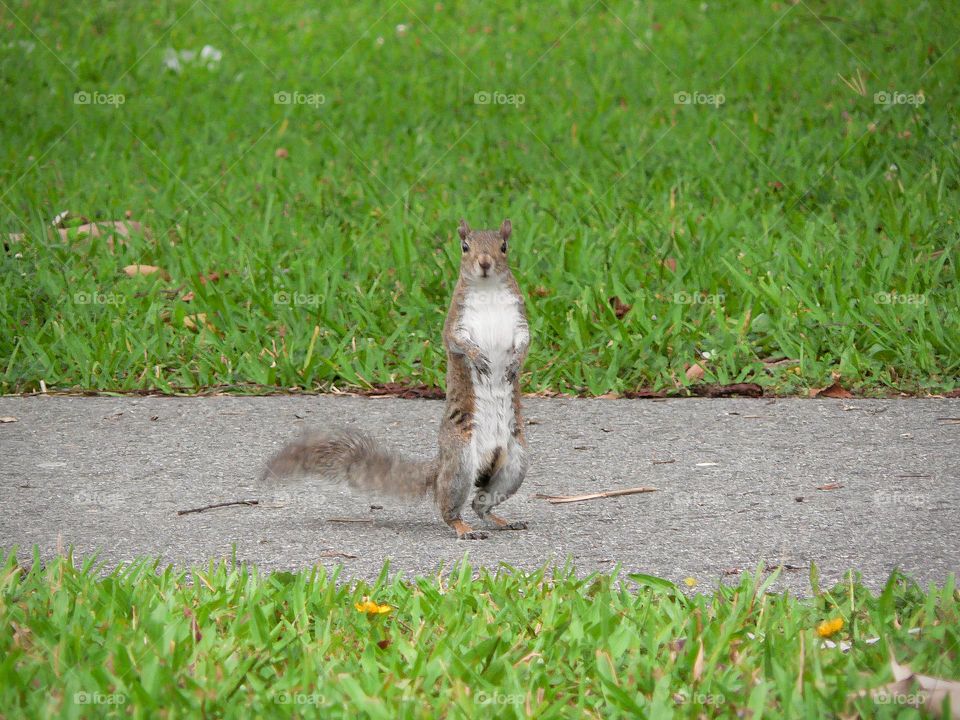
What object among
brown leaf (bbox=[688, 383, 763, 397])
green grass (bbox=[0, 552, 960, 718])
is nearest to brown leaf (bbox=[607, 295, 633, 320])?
brown leaf (bbox=[688, 383, 763, 397])

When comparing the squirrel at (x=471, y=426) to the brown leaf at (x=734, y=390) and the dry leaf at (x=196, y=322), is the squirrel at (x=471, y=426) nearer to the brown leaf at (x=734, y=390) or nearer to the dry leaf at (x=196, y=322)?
the brown leaf at (x=734, y=390)

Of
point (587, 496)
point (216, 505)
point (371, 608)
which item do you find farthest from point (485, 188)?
point (371, 608)

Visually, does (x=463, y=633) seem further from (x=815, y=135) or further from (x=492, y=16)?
(x=492, y=16)

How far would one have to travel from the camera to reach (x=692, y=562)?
420 centimetres

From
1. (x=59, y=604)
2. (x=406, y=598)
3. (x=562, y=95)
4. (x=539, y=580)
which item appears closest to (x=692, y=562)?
(x=539, y=580)

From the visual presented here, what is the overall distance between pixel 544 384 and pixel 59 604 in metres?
3.08

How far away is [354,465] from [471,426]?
443mm

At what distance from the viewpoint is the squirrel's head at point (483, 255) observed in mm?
4355

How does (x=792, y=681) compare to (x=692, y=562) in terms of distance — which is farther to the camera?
(x=692, y=562)

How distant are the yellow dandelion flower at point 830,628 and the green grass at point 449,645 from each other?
2cm

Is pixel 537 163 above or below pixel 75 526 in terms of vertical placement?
above

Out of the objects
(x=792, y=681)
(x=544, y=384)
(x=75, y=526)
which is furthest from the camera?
(x=544, y=384)

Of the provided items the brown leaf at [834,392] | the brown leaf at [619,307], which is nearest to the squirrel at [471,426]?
the brown leaf at [834,392]

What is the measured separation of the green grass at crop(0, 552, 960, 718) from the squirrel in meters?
0.44
